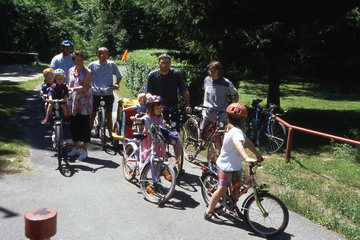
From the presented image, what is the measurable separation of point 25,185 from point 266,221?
11.6ft

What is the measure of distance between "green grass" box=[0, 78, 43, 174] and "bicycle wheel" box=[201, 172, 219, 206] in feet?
10.3

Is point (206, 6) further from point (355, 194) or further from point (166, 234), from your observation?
point (166, 234)

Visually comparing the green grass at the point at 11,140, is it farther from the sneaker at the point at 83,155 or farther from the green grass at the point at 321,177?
the green grass at the point at 321,177

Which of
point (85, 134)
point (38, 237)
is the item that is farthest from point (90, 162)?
point (38, 237)

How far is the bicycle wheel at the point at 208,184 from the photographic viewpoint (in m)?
5.22

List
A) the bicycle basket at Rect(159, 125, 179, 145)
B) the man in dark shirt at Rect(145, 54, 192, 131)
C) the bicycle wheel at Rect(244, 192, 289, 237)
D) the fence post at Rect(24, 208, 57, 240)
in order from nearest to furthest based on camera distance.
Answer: the fence post at Rect(24, 208, 57, 240)
the bicycle wheel at Rect(244, 192, 289, 237)
the bicycle basket at Rect(159, 125, 179, 145)
the man in dark shirt at Rect(145, 54, 192, 131)

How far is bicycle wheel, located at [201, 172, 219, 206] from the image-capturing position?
5.22 metres

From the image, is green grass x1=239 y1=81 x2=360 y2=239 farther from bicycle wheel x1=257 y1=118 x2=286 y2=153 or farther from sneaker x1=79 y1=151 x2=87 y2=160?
sneaker x1=79 y1=151 x2=87 y2=160

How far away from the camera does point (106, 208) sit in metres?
5.26

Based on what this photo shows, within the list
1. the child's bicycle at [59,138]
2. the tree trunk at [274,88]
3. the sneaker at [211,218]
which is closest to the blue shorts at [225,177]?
the sneaker at [211,218]

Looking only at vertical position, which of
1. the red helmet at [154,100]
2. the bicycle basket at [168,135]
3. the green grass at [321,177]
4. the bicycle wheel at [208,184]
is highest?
the red helmet at [154,100]

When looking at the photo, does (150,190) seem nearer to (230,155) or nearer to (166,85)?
(230,155)

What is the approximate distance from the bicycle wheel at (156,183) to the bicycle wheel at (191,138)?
6.43 ft

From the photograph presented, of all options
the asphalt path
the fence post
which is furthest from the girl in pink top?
the fence post
